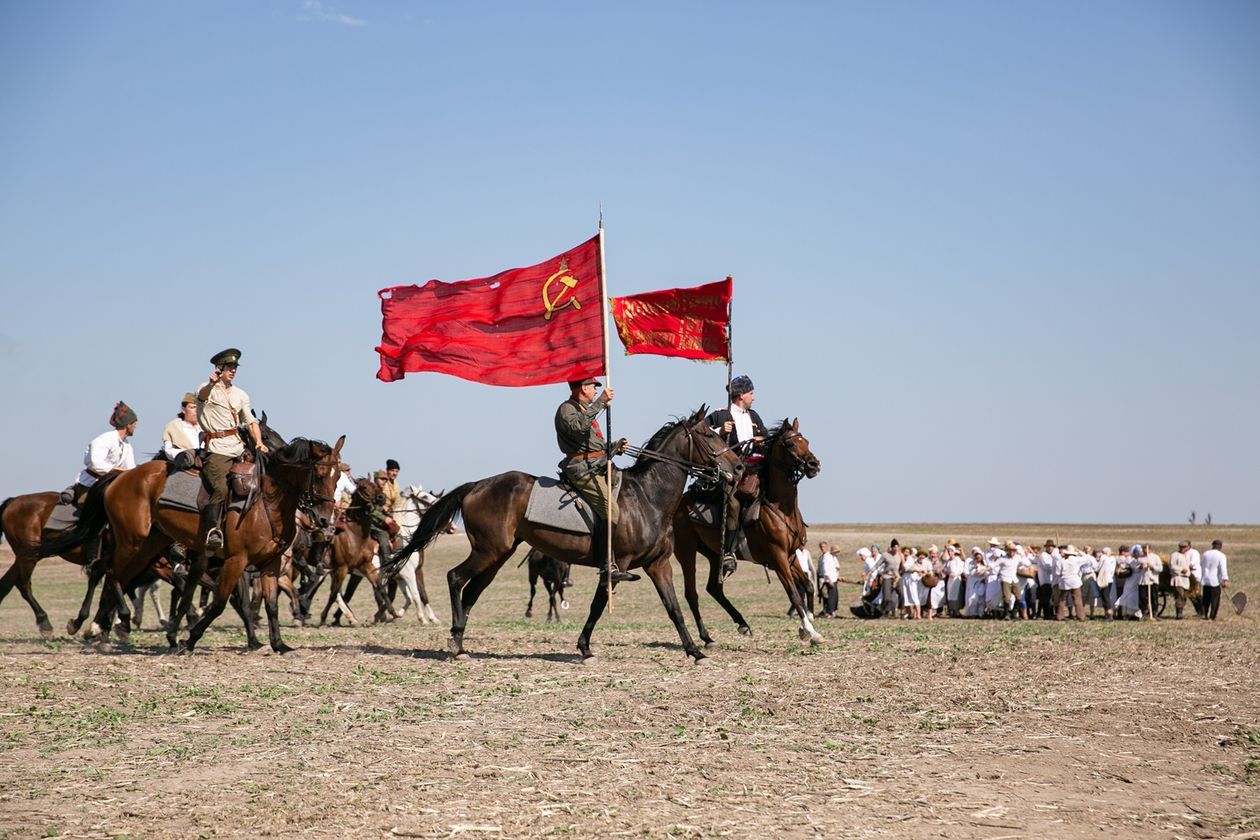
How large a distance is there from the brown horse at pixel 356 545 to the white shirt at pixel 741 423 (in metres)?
8.72

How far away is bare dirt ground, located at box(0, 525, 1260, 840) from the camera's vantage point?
7.66 metres

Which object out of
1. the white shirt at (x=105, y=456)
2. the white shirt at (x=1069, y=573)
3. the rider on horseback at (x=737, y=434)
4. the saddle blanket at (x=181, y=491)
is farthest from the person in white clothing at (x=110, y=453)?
the white shirt at (x=1069, y=573)

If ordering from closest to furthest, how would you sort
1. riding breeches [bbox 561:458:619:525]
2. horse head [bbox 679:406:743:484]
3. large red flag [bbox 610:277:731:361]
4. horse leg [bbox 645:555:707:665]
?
horse leg [bbox 645:555:707:665] → riding breeches [bbox 561:458:619:525] → horse head [bbox 679:406:743:484] → large red flag [bbox 610:277:731:361]

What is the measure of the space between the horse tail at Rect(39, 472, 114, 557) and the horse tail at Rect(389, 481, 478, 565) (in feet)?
14.5

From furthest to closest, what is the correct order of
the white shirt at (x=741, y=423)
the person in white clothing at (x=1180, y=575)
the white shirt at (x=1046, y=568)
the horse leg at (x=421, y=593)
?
the white shirt at (x=1046, y=568)
the person in white clothing at (x=1180, y=575)
the horse leg at (x=421, y=593)
the white shirt at (x=741, y=423)

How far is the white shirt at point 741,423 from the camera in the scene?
59.3 feet

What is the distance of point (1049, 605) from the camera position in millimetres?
A: 32500

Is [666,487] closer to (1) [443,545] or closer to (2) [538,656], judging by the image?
(2) [538,656]

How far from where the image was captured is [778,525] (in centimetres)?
1791

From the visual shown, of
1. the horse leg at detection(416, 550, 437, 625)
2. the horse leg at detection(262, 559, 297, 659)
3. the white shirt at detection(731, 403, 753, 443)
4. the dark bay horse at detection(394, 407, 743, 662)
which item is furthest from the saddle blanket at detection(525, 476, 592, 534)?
the horse leg at detection(416, 550, 437, 625)

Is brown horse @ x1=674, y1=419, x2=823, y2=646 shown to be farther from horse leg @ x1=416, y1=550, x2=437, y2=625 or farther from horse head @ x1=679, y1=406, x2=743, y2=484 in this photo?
horse leg @ x1=416, y1=550, x2=437, y2=625

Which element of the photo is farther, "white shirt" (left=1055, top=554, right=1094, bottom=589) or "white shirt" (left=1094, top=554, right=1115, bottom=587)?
"white shirt" (left=1094, top=554, right=1115, bottom=587)

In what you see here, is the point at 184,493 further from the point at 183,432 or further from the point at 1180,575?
the point at 1180,575

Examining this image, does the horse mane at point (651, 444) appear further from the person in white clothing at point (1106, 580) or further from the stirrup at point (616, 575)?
the person in white clothing at point (1106, 580)
